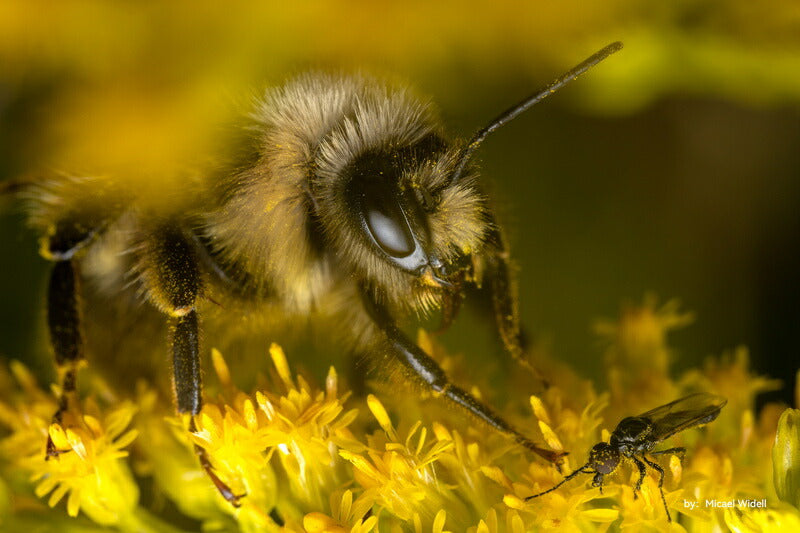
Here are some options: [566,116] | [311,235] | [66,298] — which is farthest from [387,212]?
[566,116]

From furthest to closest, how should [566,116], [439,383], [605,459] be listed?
[566,116] < [439,383] < [605,459]

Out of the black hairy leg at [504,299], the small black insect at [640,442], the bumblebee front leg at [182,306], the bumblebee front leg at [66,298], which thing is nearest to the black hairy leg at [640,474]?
the small black insect at [640,442]

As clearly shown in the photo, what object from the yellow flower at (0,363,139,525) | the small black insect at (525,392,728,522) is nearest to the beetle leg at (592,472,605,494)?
the small black insect at (525,392,728,522)

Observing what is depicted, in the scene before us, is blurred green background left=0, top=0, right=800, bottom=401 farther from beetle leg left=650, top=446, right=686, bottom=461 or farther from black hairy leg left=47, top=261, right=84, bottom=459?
beetle leg left=650, top=446, right=686, bottom=461

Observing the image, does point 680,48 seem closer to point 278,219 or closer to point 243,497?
point 278,219

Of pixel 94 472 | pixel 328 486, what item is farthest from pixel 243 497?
pixel 94 472

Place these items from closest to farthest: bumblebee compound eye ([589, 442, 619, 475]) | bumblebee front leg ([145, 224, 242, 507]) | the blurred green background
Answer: bumblebee compound eye ([589, 442, 619, 475]) → bumblebee front leg ([145, 224, 242, 507]) → the blurred green background

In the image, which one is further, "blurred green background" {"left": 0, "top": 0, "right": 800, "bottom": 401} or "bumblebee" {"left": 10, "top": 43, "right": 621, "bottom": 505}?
"blurred green background" {"left": 0, "top": 0, "right": 800, "bottom": 401}

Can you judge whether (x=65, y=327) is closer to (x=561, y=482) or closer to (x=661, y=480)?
(x=561, y=482)
